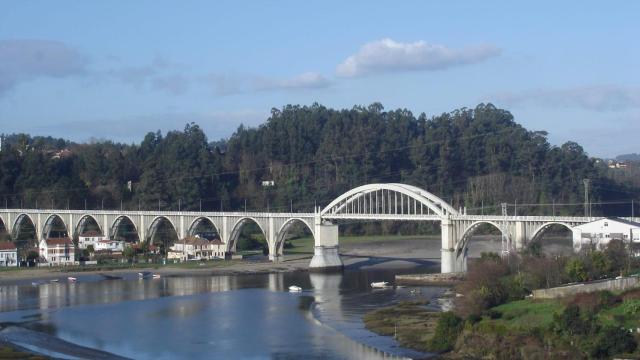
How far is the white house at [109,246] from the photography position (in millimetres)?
80312

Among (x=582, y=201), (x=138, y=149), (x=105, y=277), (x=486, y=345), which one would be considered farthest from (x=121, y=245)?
(x=486, y=345)

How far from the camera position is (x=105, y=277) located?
6719cm

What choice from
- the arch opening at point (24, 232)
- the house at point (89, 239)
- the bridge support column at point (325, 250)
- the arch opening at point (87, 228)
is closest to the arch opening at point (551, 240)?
the bridge support column at point (325, 250)

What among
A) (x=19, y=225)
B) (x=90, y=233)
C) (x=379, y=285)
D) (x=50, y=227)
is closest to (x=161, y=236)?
(x=90, y=233)

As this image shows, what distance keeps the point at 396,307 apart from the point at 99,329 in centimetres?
1295

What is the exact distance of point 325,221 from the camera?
238 feet

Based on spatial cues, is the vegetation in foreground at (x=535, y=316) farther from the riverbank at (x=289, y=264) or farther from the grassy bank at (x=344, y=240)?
the grassy bank at (x=344, y=240)

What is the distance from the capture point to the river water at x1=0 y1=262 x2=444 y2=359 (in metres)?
40.1

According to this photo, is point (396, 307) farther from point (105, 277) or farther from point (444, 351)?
point (105, 277)

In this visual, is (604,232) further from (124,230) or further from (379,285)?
(124,230)

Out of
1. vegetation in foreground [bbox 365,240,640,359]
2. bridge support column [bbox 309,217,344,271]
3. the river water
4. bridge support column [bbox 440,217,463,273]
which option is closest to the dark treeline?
bridge support column [bbox 309,217,344,271]

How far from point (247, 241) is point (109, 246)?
33.8 ft

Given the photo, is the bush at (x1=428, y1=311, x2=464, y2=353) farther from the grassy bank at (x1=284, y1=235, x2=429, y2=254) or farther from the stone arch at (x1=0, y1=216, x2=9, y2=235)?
the stone arch at (x1=0, y1=216, x2=9, y2=235)

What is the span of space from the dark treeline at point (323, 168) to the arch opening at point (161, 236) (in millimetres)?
5708
